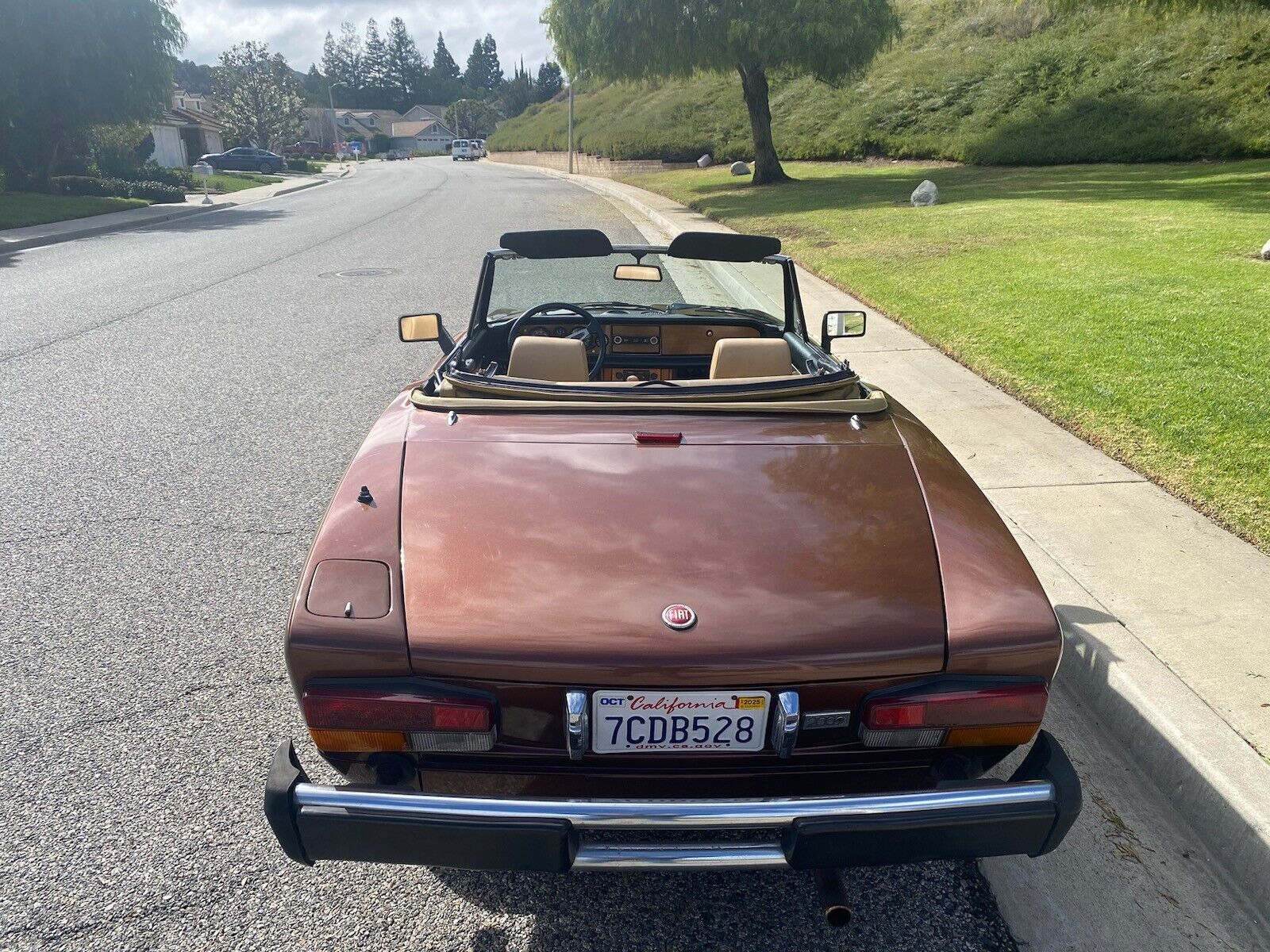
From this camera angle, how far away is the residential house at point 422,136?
129 m

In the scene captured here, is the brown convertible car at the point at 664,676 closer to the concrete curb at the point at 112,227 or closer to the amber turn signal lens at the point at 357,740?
the amber turn signal lens at the point at 357,740

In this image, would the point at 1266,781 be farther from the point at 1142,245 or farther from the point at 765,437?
the point at 1142,245

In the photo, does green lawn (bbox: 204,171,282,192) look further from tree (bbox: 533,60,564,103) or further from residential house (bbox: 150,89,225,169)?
tree (bbox: 533,60,564,103)

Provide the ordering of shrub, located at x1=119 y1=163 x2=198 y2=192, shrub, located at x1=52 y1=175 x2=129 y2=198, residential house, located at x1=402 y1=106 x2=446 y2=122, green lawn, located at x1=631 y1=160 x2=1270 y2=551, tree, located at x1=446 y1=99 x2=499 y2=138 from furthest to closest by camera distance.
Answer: residential house, located at x1=402 y1=106 x2=446 y2=122, tree, located at x1=446 y1=99 x2=499 y2=138, shrub, located at x1=119 y1=163 x2=198 y2=192, shrub, located at x1=52 y1=175 x2=129 y2=198, green lawn, located at x1=631 y1=160 x2=1270 y2=551

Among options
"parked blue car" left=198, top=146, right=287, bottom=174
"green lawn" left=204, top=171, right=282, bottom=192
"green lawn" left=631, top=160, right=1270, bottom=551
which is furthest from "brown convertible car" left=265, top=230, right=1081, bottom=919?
"parked blue car" left=198, top=146, right=287, bottom=174

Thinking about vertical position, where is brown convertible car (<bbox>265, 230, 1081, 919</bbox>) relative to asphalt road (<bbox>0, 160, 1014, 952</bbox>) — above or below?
above

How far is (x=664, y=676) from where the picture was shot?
1.90 m

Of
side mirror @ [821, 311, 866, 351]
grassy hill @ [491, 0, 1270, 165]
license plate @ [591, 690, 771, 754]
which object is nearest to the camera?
license plate @ [591, 690, 771, 754]

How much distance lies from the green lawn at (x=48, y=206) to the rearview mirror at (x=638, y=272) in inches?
752

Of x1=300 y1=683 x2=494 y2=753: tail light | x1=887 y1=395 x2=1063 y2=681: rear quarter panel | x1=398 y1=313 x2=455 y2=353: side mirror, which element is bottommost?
x1=300 y1=683 x2=494 y2=753: tail light

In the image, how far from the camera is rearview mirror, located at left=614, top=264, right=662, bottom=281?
4.04 metres

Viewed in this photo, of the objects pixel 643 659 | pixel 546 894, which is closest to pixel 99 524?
pixel 546 894

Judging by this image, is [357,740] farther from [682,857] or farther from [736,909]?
[736,909]

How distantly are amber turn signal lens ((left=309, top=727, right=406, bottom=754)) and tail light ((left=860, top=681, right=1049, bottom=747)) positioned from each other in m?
1.01
